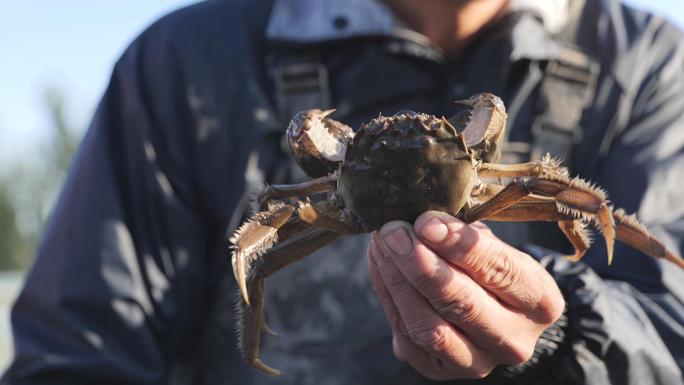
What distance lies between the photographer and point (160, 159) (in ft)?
11.7

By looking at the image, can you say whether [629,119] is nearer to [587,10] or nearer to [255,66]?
[587,10]

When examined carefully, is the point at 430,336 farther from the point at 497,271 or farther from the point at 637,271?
the point at 637,271

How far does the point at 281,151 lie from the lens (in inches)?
137

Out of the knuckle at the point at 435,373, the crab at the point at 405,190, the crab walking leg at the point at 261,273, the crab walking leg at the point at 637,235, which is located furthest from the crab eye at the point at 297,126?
the crab walking leg at the point at 637,235

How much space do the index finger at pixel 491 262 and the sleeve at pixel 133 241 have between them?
1569 mm

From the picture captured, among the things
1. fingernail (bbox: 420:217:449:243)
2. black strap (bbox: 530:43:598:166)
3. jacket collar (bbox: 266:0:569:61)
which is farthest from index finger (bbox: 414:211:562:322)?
jacket collar (bbox: 266:0:569:61)

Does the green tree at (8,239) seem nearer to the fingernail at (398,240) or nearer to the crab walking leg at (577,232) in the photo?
the crab walking leg at (577,232)

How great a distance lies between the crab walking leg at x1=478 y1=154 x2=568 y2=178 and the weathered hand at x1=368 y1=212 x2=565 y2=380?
0.51 ft

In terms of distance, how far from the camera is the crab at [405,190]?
204 centimetres

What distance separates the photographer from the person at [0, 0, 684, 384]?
3.32m

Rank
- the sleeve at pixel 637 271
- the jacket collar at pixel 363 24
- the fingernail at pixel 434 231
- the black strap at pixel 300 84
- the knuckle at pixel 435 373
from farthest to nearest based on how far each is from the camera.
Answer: the jacket collar at pixel 363 24, the black strap at pixel 300 84, the sleeve at pixel 637 271, the knuckle at pixel 435 373, the fingernail at pixel 434 231

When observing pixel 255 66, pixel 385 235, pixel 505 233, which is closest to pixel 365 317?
pixel 505 233

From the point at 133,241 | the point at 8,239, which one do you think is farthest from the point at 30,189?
the point at 133,241

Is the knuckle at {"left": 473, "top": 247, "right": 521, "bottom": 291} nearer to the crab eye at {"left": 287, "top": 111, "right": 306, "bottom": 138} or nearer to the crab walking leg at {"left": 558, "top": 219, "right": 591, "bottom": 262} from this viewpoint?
the crab walking leg at {"left": 558, "top": 219, "right": 591, "bottom": 262}
